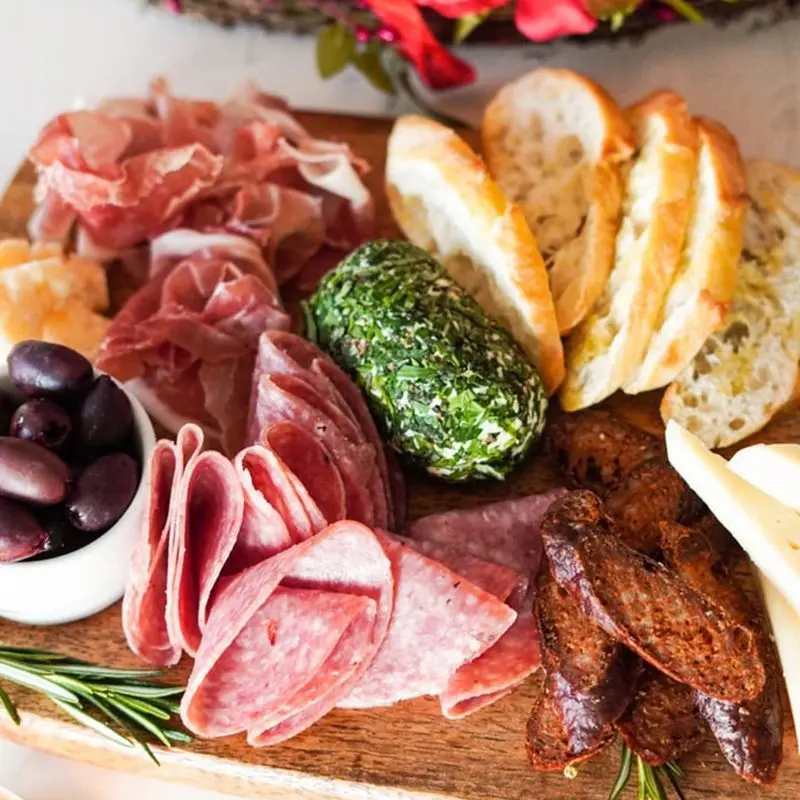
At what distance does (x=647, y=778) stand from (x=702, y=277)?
2.36ft

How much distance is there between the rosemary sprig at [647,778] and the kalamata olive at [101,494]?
735mm

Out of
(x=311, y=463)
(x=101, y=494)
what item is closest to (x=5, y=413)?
(x=101, y=494)

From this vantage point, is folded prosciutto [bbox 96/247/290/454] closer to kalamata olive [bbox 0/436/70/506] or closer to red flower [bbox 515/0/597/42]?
kalamata olive [bbox 0/436/70/506]

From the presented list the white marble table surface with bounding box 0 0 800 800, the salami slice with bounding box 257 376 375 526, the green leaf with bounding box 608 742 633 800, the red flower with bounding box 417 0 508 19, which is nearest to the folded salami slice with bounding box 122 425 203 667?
the salami slice with bounding box 257 376 375 526

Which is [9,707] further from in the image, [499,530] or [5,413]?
[499,530]

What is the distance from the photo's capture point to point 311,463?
140 centimetres

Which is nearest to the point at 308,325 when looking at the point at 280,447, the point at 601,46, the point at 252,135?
the point at 280,447

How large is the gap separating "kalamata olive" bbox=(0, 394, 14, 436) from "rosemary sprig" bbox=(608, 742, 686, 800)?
931 millimetres

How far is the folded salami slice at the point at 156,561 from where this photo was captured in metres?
1.33

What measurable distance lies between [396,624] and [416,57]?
116 cm

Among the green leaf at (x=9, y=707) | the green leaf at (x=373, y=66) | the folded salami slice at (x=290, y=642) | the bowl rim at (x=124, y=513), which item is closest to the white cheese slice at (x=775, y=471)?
the folded salami slice at (x=290, y=642)

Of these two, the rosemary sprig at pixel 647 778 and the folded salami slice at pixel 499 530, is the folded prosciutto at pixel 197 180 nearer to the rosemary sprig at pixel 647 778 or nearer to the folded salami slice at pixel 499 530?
the folded salami slice at pixel 499 530

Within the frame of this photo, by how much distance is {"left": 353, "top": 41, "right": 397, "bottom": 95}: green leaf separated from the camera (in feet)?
6.76

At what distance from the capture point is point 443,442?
143 centimetres
